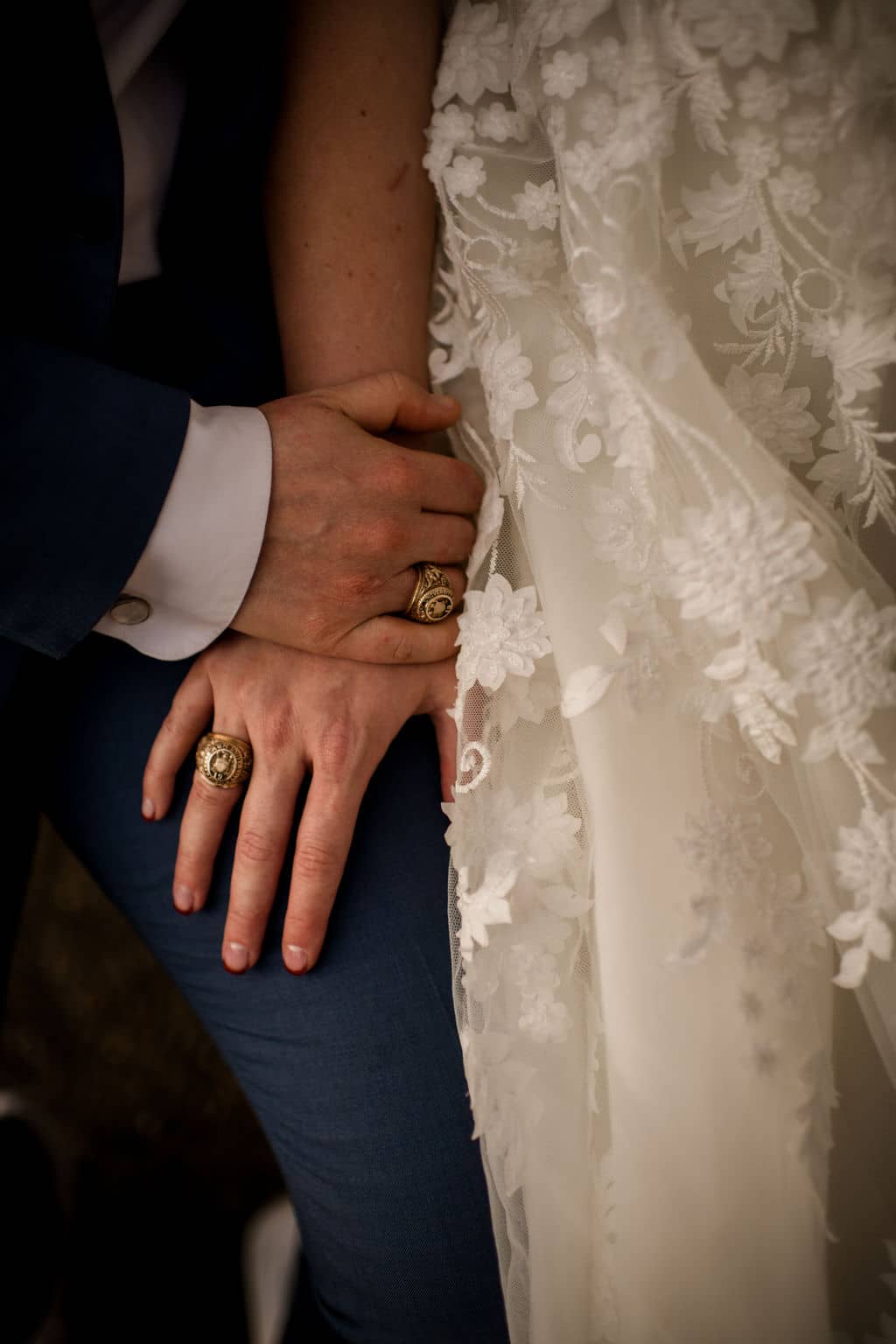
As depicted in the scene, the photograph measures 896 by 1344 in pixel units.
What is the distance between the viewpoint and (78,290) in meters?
0.66

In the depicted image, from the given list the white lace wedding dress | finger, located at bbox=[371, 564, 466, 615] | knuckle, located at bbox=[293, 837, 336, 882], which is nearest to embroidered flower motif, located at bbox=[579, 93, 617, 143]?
the white lace wedding dress

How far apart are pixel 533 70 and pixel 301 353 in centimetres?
29

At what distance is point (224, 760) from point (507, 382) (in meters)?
0.37

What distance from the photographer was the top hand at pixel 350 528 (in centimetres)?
68

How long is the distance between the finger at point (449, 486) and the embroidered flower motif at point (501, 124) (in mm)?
238

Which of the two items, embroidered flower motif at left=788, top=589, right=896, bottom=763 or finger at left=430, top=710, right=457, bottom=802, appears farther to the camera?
finger at left=430, top=710, right=457, bottom=802

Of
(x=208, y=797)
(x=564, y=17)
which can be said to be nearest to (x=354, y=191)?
(x=564, y=17)

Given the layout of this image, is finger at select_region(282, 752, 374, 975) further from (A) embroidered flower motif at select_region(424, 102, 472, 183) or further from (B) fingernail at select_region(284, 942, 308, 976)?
(A) embroidered flower motif at select_region(424, 102, 472, 183)

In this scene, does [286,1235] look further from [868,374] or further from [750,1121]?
[868,374]

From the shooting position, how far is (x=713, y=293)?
1.89 feet

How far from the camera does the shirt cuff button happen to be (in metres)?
0.69

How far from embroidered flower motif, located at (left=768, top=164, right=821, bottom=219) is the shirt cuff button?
544 mm

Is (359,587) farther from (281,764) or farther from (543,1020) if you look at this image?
(543,1020)

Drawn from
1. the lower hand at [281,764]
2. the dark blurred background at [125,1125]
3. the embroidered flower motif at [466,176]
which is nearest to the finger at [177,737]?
the lower hand at [281,764]
